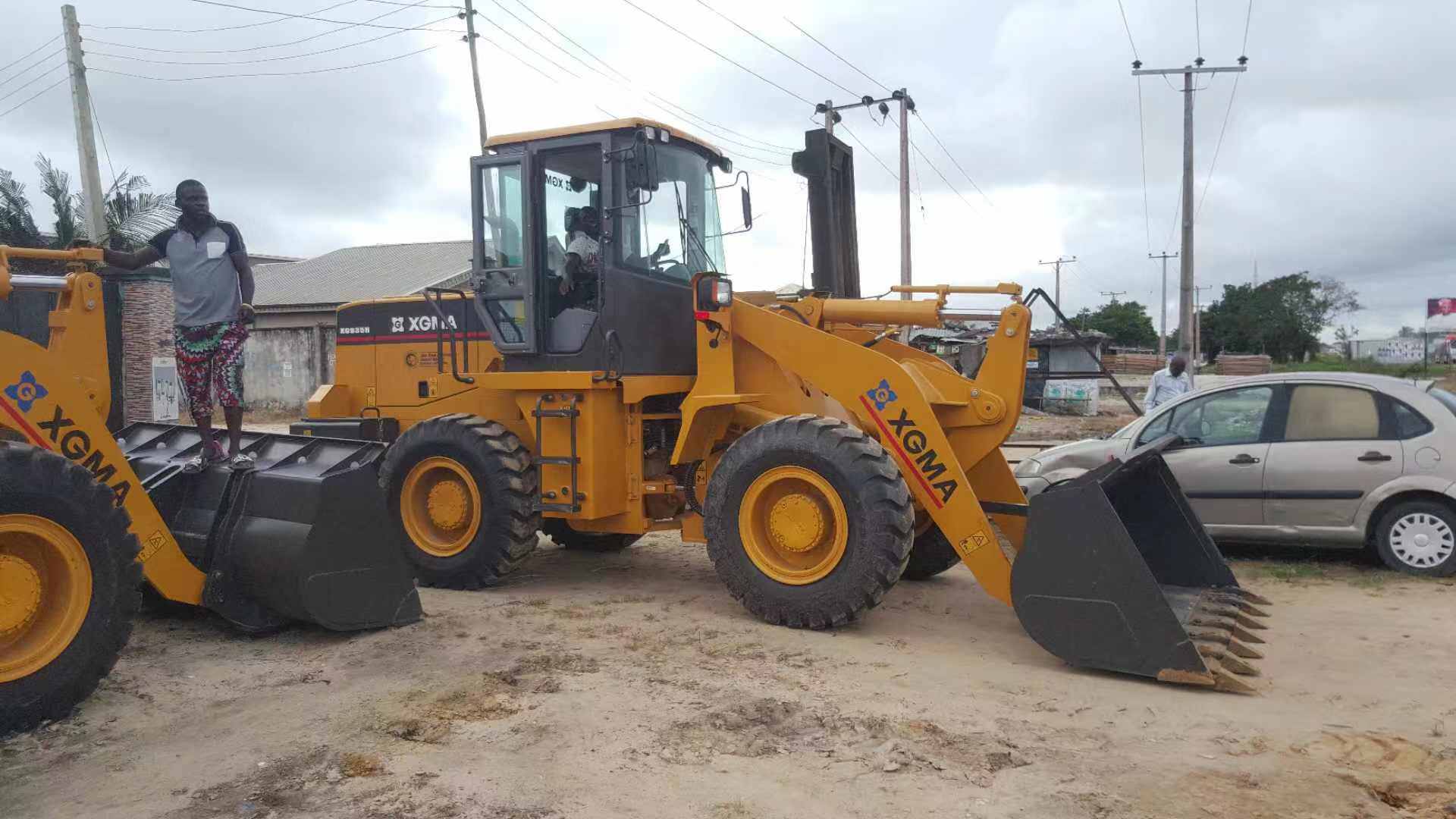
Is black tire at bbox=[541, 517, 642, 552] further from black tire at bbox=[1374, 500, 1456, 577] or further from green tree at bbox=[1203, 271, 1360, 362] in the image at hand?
green tree at bbox=[1203, 271, 1360, 362]

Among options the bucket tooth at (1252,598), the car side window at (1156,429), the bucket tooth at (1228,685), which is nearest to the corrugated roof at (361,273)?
the car side window at (1156,429)

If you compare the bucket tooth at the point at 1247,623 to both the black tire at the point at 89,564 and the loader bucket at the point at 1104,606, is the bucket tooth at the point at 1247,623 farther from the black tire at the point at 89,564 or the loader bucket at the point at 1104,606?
the black tire at the point at 89,564

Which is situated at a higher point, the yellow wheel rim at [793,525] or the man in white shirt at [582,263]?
the man in white shirt at [582,263]

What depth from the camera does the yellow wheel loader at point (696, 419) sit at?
6.01 metres

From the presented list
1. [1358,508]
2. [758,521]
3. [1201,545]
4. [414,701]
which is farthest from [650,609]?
[1358,508]

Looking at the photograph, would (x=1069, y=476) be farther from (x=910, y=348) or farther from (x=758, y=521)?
(x=758, y=521)

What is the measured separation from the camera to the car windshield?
7.74 meters

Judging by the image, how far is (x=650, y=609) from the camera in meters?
6.84

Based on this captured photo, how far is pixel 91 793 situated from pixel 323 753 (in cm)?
79

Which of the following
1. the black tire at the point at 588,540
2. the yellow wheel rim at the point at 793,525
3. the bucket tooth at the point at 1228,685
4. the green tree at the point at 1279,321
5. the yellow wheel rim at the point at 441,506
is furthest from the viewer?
the green tree at the point at 1279,321

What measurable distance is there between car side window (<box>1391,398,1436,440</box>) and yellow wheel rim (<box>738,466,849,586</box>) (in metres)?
4.54

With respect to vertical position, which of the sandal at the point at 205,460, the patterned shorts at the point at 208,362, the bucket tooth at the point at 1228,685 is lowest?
the bucket tooth at the point at 1228,685

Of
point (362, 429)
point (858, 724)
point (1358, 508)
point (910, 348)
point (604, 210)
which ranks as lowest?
point (858, 724)

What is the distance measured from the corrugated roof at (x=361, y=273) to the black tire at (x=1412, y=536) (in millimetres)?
24676
